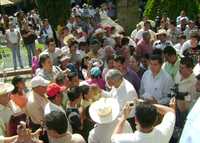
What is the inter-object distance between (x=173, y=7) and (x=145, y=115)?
15.6 m

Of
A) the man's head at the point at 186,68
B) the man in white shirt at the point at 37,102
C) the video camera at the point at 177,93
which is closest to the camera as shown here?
the man in white shirt at the point at 37,102

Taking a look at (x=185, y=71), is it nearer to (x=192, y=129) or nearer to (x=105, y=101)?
(x=105, y=101)

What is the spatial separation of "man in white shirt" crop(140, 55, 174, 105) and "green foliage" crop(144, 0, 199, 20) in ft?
40.0

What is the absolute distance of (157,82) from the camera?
7.12 meters

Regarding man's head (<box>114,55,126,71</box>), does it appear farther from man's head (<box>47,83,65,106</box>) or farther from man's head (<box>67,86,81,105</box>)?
man's head (<box>47,83,65,106</box>)

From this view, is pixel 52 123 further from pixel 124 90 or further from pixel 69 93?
pixel 124 90

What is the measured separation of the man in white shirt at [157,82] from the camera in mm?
7078

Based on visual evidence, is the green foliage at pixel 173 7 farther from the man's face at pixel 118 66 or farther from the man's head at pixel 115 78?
the man's head at pixel 115 78

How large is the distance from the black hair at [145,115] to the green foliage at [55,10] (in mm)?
16515

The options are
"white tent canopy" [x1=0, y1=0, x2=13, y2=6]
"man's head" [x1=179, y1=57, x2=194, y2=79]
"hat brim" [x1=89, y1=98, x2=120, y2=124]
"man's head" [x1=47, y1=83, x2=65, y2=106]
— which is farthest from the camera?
"white tent canopy" [x1=0, y1=0, x2=13, y2=6]

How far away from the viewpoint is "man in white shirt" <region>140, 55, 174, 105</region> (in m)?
7.08

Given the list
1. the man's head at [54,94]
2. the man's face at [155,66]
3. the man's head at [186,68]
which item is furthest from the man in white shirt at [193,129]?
the man's face at [155,66]

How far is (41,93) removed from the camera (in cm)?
619

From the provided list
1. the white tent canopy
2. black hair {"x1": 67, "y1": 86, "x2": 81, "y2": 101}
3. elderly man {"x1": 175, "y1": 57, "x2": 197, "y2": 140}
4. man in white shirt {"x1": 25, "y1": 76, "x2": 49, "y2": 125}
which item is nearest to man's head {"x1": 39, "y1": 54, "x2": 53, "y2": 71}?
man in white shirt {"x1": 25, "y1": 76, "x2": 49, "y2": 125}
